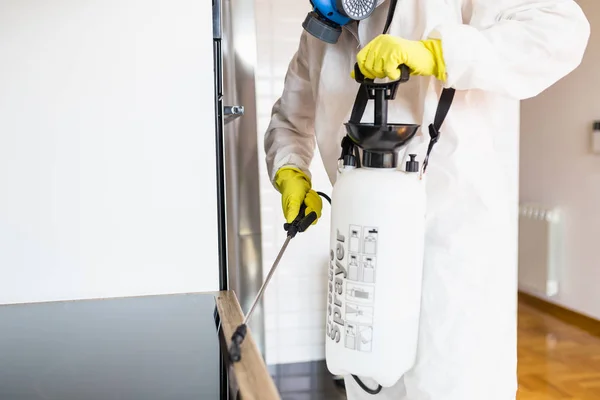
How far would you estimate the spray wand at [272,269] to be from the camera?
2.10 feet

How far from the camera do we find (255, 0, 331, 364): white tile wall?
2.03 metres

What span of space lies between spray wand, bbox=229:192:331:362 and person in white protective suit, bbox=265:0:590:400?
0.20 meters

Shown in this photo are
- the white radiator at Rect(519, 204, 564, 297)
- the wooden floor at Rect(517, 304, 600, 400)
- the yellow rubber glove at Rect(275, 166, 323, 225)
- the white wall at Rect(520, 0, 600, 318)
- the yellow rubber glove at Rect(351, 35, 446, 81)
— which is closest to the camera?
the yellow rubber glove at Rect(351, 35, 446, 81)

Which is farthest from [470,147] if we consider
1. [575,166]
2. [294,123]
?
[575,166]

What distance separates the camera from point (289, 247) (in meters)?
2.10

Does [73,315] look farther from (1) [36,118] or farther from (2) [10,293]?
(1) [36,118]

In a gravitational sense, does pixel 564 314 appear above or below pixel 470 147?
below

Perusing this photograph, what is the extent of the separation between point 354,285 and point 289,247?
129 centimetres

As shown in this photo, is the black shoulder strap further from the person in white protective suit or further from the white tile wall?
the white tile wall

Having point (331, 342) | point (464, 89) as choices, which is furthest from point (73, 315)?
point (464, 89)

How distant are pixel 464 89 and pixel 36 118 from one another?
0.71 m

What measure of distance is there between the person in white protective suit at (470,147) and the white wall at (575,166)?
2.26 meters

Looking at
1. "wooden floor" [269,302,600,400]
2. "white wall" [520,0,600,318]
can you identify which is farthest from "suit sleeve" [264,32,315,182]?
"white wall" [520,0,600,318]

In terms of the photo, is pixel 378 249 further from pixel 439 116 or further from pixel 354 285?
pixel 439 116
